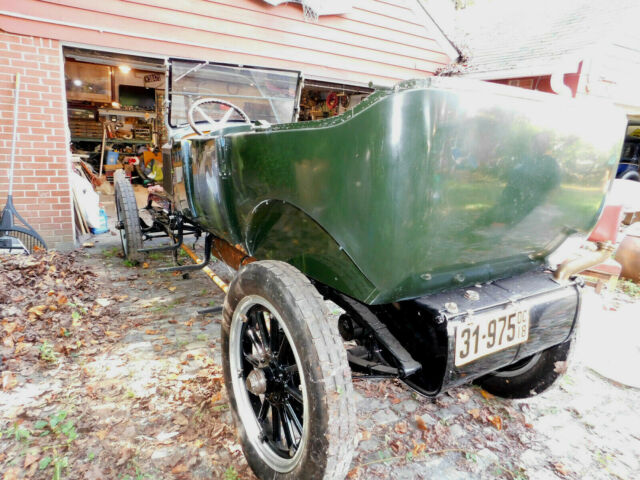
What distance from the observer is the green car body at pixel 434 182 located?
1.12 metres

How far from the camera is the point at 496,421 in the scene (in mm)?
2219

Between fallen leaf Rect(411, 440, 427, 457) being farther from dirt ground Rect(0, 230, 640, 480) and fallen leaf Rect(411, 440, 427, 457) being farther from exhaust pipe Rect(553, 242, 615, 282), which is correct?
exhaust pipe Rect(553, 242, 615, 282)

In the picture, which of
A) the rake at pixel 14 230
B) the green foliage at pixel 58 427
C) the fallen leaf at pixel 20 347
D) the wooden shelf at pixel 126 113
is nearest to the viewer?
the green foliage at pixel 58 427

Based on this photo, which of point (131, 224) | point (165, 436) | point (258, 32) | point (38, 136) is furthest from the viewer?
point (258, 32)

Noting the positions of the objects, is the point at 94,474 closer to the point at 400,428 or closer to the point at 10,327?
the point at 400,428

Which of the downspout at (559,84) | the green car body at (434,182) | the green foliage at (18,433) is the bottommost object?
the green foliage at (18,433)

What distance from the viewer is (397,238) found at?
1185mm

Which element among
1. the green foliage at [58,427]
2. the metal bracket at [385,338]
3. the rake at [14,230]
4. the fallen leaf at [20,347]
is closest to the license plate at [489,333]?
the metal bracket at [385,338]

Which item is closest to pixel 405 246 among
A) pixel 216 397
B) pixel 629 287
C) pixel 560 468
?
pixel 560 468

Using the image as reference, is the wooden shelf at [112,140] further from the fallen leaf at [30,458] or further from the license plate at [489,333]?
the license plate at [489,333]

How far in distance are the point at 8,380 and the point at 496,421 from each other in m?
2.91

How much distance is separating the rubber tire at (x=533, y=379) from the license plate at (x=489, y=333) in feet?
1.71

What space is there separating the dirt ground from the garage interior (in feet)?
22.0

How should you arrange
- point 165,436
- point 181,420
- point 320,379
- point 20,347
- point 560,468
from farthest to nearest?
point 20,347 → point 181,420 → point 165,436 → point 560,468 → point 320,379
